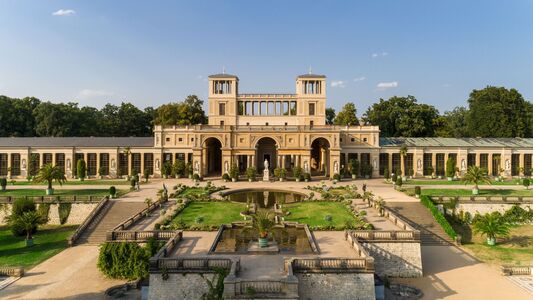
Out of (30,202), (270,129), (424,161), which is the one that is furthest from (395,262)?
(424,161)

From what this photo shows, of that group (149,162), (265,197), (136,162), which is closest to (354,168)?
(265,197)

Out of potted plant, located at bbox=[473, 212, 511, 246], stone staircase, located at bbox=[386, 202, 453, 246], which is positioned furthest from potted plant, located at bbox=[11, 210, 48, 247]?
potted plant, located at bbox=[473, 212, 511, 246]

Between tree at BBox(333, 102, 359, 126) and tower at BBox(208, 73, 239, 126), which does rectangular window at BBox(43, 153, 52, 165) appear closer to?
tower at BBox(208, 73, 239, 126)

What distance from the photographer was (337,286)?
1622cm

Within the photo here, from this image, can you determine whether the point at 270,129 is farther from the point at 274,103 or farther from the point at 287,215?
the point at 287,215

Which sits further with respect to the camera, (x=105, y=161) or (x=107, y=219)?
(x=105, y=161)

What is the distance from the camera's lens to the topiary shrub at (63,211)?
31.7m

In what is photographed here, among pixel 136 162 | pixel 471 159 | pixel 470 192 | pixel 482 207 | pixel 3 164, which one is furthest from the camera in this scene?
pixel 471 159

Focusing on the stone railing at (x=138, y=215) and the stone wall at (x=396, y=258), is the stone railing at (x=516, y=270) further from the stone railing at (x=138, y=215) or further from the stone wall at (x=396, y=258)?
the stone railing at (x=138, y=215)

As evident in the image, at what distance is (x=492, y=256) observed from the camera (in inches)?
950

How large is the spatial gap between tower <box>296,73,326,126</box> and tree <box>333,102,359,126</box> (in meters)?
13.3

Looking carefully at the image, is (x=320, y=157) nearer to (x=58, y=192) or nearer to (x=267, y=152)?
(x=267, y=152)

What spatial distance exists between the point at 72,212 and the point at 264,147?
107ft

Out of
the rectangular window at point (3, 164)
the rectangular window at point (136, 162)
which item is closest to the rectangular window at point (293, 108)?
the rectangular window at point (136, 162)
